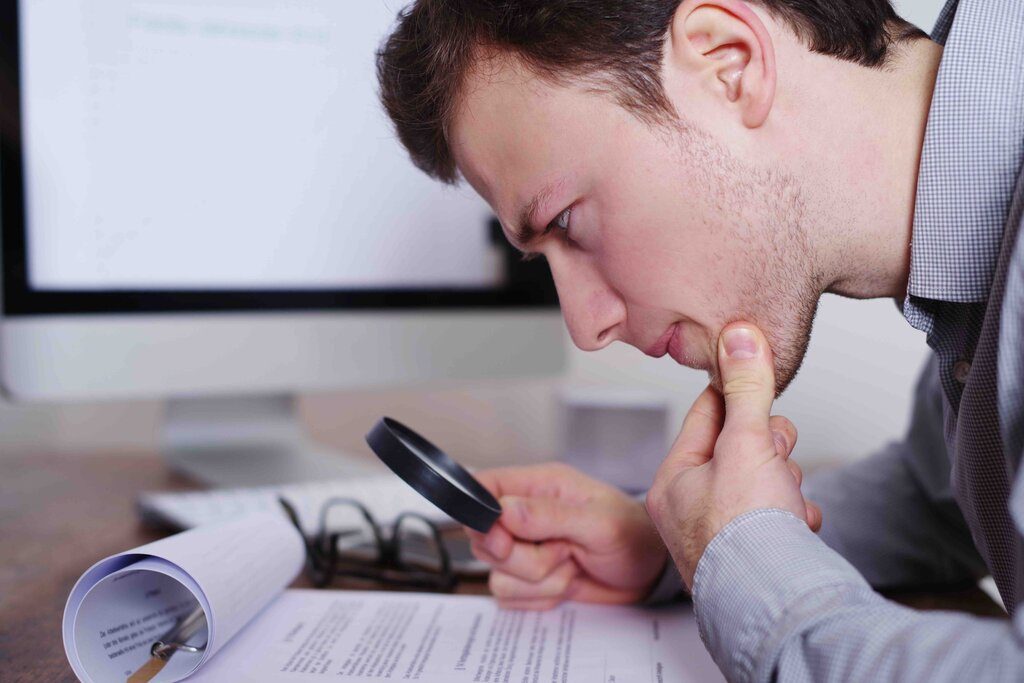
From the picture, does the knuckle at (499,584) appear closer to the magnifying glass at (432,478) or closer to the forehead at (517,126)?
the magnifying glass at (432,478)

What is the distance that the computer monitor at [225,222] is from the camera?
1051 mm

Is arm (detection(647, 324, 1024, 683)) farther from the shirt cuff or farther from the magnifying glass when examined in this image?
the magnifying glass

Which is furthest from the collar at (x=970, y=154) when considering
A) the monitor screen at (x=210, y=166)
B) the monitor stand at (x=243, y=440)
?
the monitor stand at (x=243, y=440)

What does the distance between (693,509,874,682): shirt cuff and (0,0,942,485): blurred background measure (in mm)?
634

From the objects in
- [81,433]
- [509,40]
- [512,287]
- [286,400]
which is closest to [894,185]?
[509,40]

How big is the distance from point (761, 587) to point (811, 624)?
35 millimetres

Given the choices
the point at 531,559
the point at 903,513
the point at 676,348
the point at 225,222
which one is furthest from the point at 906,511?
the point at 225,222

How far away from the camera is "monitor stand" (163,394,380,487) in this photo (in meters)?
1.21

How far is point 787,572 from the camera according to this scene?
0.48m

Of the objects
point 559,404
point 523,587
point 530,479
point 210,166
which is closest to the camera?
point 523,587

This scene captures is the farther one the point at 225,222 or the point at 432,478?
the point at 225,222

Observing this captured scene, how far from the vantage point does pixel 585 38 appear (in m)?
0.71

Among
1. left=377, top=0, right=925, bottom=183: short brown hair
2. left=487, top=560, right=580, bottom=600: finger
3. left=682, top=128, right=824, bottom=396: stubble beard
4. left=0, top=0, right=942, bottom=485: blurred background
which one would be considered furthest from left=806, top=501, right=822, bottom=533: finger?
left=0, top=0, right=942, bottom=485: blurred background

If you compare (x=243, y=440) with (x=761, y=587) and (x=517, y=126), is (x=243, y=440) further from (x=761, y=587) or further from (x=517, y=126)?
(x=761, y=587)
